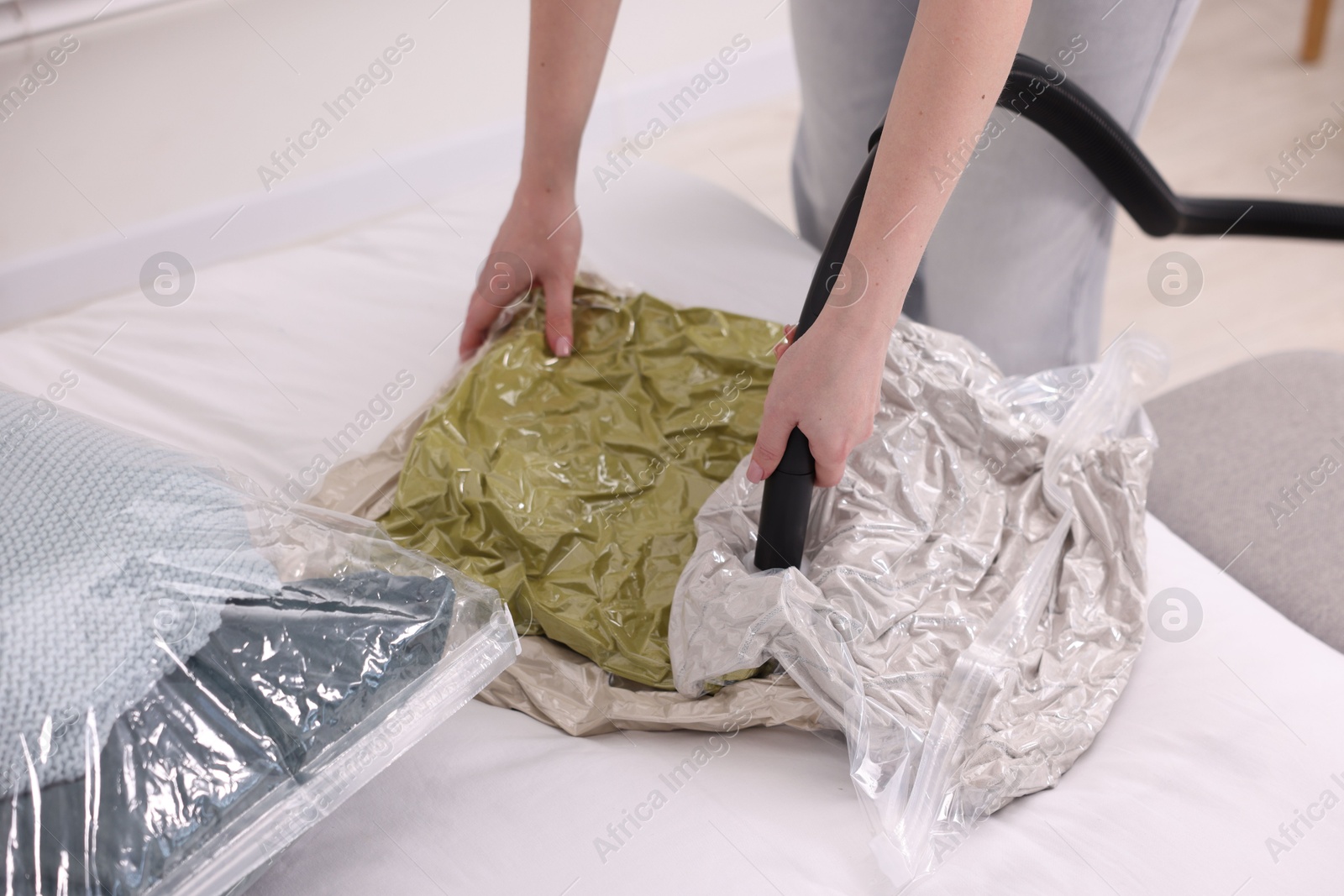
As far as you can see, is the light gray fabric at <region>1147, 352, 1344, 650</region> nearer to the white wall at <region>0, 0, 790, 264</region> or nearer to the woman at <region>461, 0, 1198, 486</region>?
the woman at <region>461, 0, 1198, 486</region>

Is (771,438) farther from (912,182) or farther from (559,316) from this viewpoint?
(559,316)

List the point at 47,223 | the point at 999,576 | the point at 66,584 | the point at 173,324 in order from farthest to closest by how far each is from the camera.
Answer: the point at 47,223 → the point at 173,324 → the point at 999,576 → the point at 66,584

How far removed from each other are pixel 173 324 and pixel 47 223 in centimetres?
95

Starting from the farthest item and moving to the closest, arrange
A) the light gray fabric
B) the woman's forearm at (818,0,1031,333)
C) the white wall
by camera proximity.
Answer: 1. the white wall
2. the light gray fabric
3. the woman's forearm at (818,0,1031,333)

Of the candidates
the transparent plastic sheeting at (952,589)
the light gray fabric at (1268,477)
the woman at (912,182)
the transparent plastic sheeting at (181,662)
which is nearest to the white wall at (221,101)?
the woman at (912,182)

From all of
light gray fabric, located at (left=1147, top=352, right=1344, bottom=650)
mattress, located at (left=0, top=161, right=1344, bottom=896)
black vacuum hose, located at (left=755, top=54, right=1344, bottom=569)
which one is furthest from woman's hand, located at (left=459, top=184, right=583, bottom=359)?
light gray fabric, located at (left=1147, top=352, right=1344, bottom=650)

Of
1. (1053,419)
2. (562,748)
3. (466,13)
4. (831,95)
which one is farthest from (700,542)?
(466,13)

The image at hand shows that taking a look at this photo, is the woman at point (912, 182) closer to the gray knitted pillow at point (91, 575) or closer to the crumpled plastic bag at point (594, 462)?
the crumpled plastic bag at point (594, 462)

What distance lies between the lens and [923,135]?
76cm

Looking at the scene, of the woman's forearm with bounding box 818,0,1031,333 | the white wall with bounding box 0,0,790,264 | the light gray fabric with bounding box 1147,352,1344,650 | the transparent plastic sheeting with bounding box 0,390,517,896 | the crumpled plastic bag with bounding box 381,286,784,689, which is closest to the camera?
the transparent plastic sheeting with bounding box 0,390,517,896

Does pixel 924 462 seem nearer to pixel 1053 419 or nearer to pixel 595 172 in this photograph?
pixel 1053 419

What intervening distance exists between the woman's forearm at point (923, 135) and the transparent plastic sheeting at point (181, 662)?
0.39 meters

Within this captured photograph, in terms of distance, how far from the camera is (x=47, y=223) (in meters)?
1.98

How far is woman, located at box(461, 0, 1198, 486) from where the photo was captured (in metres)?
0.77
